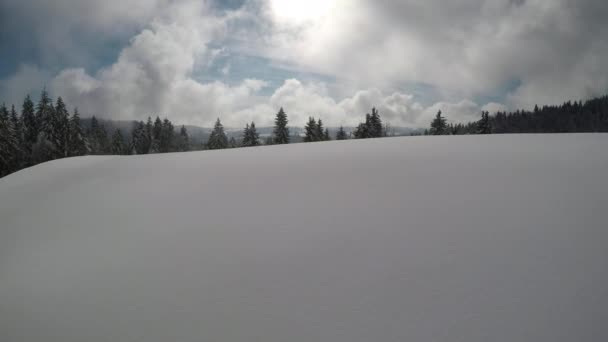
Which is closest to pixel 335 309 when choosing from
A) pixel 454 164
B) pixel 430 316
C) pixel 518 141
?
pixel 430 316

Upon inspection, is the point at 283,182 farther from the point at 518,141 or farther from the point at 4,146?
the point at 4,146

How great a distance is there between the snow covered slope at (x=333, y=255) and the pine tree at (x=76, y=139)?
39.4 metres

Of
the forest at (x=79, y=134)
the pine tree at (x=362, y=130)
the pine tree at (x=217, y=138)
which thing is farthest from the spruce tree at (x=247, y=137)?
the pine tree at (x=362, y=130)

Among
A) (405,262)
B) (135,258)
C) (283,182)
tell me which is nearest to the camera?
(405,262)

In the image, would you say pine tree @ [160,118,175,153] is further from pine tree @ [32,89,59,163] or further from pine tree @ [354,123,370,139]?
pine tree @ [354,123,370,139]

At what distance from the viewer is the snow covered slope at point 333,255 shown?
2.72 m

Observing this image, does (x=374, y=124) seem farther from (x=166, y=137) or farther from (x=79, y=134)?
(x=166, y=137)

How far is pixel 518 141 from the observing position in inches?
279

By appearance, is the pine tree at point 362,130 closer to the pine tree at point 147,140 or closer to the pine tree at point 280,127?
the pine tree at point 280,127

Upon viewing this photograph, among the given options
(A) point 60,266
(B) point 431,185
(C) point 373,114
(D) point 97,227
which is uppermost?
(C) point 373,114

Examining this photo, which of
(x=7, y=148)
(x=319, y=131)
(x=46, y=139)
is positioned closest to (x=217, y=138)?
(x=319, y=131)

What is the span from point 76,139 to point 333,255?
1840 inches

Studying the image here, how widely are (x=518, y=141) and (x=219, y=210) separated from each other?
7583 mm

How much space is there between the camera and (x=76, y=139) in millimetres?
37438
